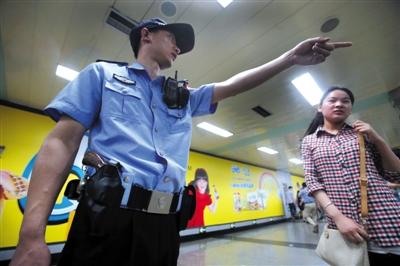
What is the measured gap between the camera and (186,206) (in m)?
0.78

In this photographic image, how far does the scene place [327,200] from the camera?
3.38ft

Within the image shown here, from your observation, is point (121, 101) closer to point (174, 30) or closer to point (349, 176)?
point (174, 30)

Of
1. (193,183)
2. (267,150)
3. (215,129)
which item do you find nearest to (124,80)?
(215,129)

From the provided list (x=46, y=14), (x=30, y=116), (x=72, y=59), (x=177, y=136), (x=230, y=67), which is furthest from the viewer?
(x=30, y=116)

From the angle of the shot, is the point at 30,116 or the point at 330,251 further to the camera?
the point at 30,116

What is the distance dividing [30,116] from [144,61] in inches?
175

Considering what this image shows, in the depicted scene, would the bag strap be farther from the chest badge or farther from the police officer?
the chest badge

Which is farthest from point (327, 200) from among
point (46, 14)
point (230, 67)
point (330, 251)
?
point (46, 14)

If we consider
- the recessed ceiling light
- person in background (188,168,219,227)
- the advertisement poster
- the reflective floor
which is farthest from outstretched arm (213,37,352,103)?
person in background (188,168,219,227)

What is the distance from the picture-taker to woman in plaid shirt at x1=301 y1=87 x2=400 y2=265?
877 mm

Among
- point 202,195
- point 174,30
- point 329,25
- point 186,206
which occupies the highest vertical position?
point 329,25

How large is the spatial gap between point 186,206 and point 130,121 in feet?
1.26

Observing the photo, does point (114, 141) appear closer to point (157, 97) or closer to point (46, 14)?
point (157, 97)

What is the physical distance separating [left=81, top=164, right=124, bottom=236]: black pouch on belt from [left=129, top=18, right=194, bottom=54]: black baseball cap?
2.46 feet
